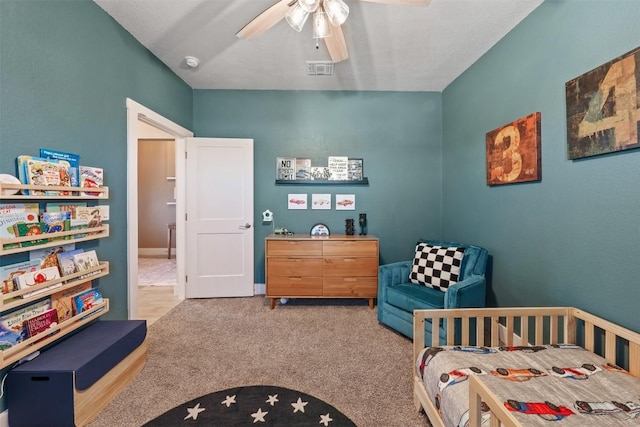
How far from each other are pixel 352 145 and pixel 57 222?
2.98 metres

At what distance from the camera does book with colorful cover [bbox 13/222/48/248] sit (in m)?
1.43

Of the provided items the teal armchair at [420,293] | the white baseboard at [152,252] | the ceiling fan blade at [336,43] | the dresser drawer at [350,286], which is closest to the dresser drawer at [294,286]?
the dresser drawer at [350,286]

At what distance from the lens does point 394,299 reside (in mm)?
2457

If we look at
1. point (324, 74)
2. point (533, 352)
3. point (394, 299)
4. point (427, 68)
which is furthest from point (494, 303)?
point (324, 74)

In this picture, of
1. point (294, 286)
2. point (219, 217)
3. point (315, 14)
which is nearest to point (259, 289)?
point (294, 286)

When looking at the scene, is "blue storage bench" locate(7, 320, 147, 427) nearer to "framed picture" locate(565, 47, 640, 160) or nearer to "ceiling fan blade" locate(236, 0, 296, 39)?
"ceiling fan blade" locate(236, 0, 296, 39)

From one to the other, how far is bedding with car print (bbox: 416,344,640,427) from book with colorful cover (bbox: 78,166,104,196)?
8.16ft

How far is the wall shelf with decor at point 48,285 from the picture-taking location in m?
1.36

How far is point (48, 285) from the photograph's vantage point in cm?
156

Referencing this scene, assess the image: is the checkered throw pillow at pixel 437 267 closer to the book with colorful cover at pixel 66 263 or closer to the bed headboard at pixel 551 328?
the bed headboard at pixel 551 328

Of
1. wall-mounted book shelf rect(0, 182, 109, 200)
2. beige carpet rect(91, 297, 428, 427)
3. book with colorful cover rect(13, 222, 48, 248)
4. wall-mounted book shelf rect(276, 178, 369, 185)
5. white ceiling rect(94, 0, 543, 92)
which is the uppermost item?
white ceiling rect(94, 0, 543, 92)

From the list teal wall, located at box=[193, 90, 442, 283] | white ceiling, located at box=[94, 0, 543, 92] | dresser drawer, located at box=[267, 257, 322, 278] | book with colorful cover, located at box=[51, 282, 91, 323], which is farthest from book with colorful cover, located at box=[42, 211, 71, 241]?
teal wall, located at box=[193, 90, 442, 283]

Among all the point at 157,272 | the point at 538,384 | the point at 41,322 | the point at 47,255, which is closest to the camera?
the point at 538,384

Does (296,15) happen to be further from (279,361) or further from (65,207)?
(279,361)
